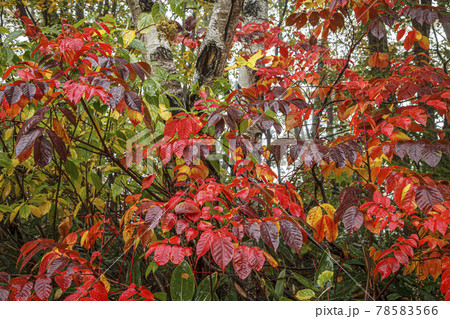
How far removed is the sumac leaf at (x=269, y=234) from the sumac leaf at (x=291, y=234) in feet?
0.16

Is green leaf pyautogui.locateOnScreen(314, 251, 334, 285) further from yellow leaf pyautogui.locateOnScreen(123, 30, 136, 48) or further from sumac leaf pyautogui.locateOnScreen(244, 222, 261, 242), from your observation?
yellow leaf pyautogui.locateOnScreen(123, 30, 136, 48)

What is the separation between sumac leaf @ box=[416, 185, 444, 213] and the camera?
1.10 metres

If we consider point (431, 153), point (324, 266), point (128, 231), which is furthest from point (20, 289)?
point (431, 153)

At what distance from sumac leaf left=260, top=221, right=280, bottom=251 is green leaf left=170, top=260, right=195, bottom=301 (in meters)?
0.64

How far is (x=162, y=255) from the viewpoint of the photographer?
3.59 ft

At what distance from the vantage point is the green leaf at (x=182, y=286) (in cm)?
151

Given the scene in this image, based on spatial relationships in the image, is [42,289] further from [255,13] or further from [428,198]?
[255,13]

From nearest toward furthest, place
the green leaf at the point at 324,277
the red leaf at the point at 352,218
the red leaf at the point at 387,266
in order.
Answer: the red leaf at the point at 352,218 → the red leaf at the point at 387,266 → the green leaf at the point at 324,277

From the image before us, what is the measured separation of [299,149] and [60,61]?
1.08m

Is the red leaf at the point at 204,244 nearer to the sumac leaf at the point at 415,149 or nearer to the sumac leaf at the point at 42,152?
the sumac leaf at the point at 42,152

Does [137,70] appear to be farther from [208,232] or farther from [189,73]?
[189,73]

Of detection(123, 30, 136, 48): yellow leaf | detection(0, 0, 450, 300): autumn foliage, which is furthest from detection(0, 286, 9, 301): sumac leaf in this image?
detection(123, 30, 136, 48): yellow leaf

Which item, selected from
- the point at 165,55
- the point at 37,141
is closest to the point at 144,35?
the point at 165,55

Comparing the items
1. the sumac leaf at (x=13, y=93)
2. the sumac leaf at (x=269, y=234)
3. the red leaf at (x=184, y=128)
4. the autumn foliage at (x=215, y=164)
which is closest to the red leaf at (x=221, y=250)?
the autumn foliage at (x=215, y=164)
